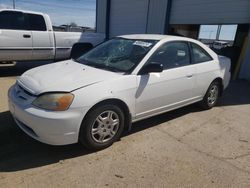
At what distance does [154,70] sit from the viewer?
3666 mm

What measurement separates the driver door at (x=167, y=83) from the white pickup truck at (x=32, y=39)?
145 inches

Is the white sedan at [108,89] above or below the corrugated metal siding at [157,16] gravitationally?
below

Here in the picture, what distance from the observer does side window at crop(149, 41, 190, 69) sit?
13.3ft

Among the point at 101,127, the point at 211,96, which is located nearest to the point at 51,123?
the point at 101,127

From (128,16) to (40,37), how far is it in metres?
8.16

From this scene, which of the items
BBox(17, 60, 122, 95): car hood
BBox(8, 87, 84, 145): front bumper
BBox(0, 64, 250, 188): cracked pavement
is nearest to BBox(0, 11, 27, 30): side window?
BBox(0, 64, 250, 188): cracked pavement

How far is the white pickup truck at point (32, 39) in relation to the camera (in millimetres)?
7320

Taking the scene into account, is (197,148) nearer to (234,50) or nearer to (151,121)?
(151,121)

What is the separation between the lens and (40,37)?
785 centimetres

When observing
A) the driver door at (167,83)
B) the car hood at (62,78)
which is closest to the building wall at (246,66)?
the driver door at (167,83)

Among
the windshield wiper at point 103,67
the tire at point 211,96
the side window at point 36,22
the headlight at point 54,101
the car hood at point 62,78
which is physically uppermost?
the side window at point 36,22

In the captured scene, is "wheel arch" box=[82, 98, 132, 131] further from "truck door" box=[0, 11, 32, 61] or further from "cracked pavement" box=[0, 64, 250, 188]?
"truck door" box=[0, 11, 32, 61]

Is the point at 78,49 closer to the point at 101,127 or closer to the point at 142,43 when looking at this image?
the point at 142,43

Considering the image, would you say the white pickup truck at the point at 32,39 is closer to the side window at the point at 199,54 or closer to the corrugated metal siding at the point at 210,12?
the side window at the point at 199,54
